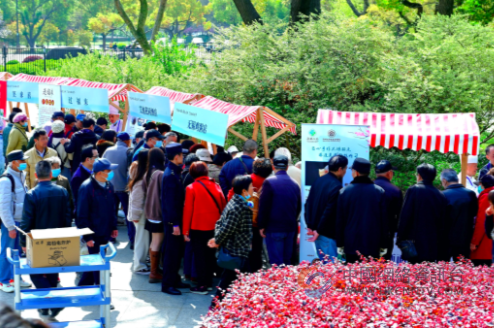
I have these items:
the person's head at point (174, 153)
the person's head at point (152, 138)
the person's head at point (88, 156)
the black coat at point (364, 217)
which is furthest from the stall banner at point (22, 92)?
the black coat at point (364, 217)

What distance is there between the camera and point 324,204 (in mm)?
6801

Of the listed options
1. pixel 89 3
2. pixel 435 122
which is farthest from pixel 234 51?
pixel 89 3

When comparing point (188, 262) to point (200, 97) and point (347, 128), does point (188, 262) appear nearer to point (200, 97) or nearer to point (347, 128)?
point (347, 128)

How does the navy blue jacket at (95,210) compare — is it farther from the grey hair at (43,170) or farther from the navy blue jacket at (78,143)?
the navy blue jacket at (78,143)

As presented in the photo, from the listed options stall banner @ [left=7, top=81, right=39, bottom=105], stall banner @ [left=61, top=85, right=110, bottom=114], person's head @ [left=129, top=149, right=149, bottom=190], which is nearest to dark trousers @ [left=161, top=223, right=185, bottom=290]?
person's head @ [left=129, top=149, right=149, bottom=190]

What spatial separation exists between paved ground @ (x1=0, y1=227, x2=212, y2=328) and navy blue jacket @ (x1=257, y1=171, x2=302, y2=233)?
1274 mm

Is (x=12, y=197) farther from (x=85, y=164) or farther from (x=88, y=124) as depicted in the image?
(x=88, y=124)

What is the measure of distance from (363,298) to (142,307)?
123 inches

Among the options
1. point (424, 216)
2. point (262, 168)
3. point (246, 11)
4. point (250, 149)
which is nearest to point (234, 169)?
point (250, 149)

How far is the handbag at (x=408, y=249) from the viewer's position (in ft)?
21.8

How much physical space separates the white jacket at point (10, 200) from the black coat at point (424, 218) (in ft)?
14.8

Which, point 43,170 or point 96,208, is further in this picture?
point 96,208

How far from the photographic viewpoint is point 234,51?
43.9ft

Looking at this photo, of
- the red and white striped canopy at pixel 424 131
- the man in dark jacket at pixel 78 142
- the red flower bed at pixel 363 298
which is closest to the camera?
the red flower bed at pixel 363 298
